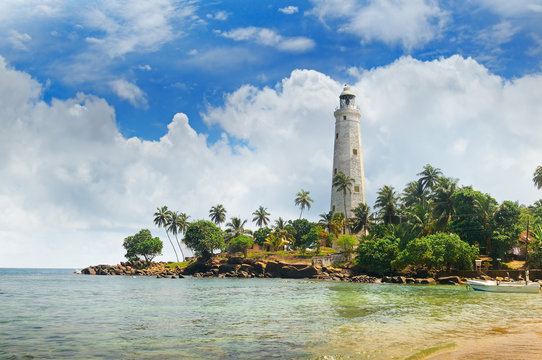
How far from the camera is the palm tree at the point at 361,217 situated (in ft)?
239

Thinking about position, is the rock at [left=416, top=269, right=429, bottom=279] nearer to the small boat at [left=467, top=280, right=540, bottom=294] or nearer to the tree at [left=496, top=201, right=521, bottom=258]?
the tree at [left=496, top=201, right=521, bottom=258]

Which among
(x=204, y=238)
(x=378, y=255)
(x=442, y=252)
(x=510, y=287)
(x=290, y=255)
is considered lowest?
(x=510, y=287)

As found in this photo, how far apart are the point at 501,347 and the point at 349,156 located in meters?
71.2

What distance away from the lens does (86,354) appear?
1099cm

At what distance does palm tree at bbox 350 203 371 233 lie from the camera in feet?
239

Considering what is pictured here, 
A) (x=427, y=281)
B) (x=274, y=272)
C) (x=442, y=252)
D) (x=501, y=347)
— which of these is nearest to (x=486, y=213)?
(x=442, y=252)

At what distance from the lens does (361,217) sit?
73188mm

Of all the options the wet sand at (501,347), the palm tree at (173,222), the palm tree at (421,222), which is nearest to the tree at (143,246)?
the palm tree at (173,222)

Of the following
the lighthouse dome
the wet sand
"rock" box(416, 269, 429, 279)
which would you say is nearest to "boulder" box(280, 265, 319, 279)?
"rock" box(416, 269, 429, 279)

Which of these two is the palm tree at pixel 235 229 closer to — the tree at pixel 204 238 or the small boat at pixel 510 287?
the tree at pixel 204 238

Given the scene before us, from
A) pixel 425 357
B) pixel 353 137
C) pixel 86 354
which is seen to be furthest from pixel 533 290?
pixel 353 137

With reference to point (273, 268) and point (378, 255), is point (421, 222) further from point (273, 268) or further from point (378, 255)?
point (273, 268)

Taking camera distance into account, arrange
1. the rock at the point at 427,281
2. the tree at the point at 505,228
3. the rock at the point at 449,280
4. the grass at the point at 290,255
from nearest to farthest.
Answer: the rock at the point at 449,280, the rock at the point at 427,281, the tree at the point at 505,228, the grass at the point at 290,255

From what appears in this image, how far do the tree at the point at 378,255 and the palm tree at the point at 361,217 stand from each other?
13566 mm
